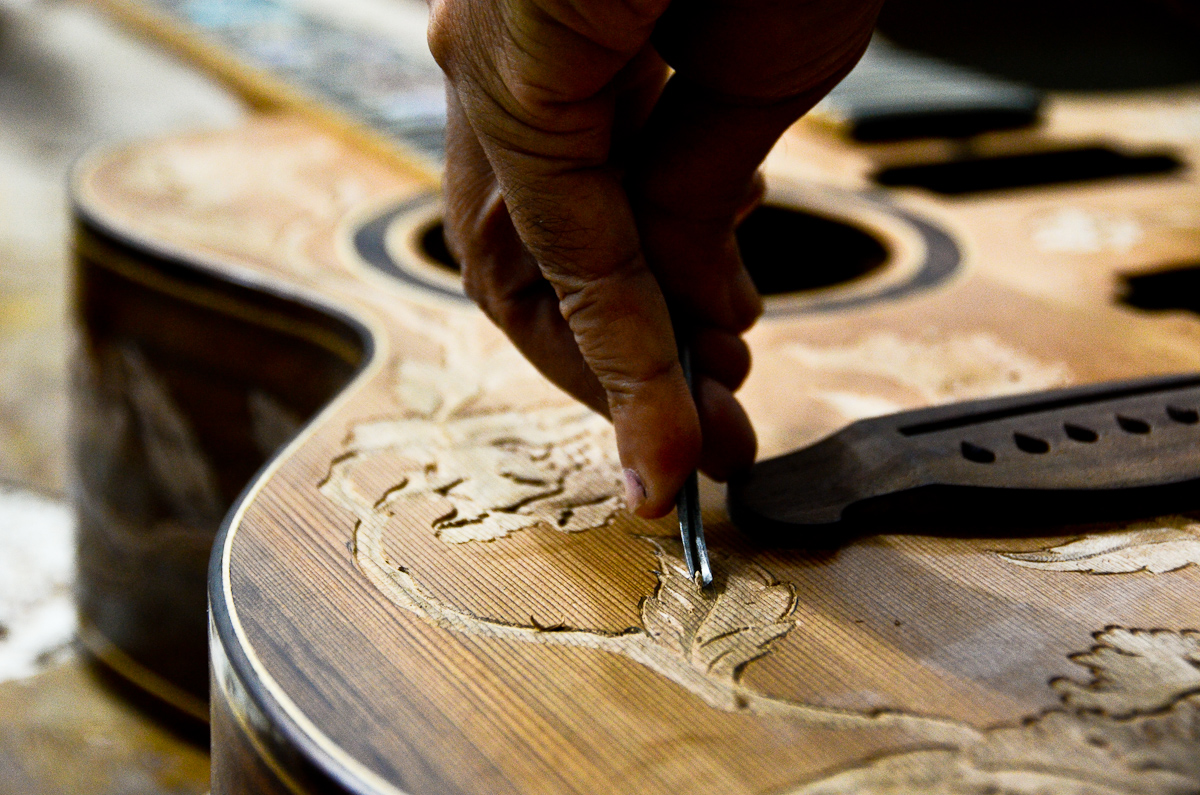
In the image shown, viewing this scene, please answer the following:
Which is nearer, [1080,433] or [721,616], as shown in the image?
[721,616]

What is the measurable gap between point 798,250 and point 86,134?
66.0 inches

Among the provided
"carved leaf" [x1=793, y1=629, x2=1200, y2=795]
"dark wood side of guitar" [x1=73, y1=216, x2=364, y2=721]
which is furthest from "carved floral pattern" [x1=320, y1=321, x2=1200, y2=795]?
"dark wood side of guitar" [x1=73, y1=216, x2=364, y2=721]

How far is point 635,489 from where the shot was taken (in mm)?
480

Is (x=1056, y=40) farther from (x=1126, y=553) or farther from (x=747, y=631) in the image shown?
(x=747, y=631)

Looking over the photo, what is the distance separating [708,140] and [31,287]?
1682 millimetres

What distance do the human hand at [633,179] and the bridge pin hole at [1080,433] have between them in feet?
0.54

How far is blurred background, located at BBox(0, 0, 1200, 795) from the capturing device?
0.85 meters

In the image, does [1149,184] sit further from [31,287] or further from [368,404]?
[31,287]

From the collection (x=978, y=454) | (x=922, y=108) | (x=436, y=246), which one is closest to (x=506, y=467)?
(x=978, y=454)

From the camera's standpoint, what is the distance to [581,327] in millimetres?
468

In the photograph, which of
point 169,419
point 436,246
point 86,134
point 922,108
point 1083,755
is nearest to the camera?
point 1083,755

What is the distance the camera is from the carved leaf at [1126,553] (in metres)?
0.47

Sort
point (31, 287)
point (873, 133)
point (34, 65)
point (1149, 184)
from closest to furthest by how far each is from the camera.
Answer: point (1149, 184) < point (873, 133) < point (31, 287) < point (34, 65)

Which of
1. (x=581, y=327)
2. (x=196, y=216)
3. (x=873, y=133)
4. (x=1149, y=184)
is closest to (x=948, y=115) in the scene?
(x=873, y=133)
